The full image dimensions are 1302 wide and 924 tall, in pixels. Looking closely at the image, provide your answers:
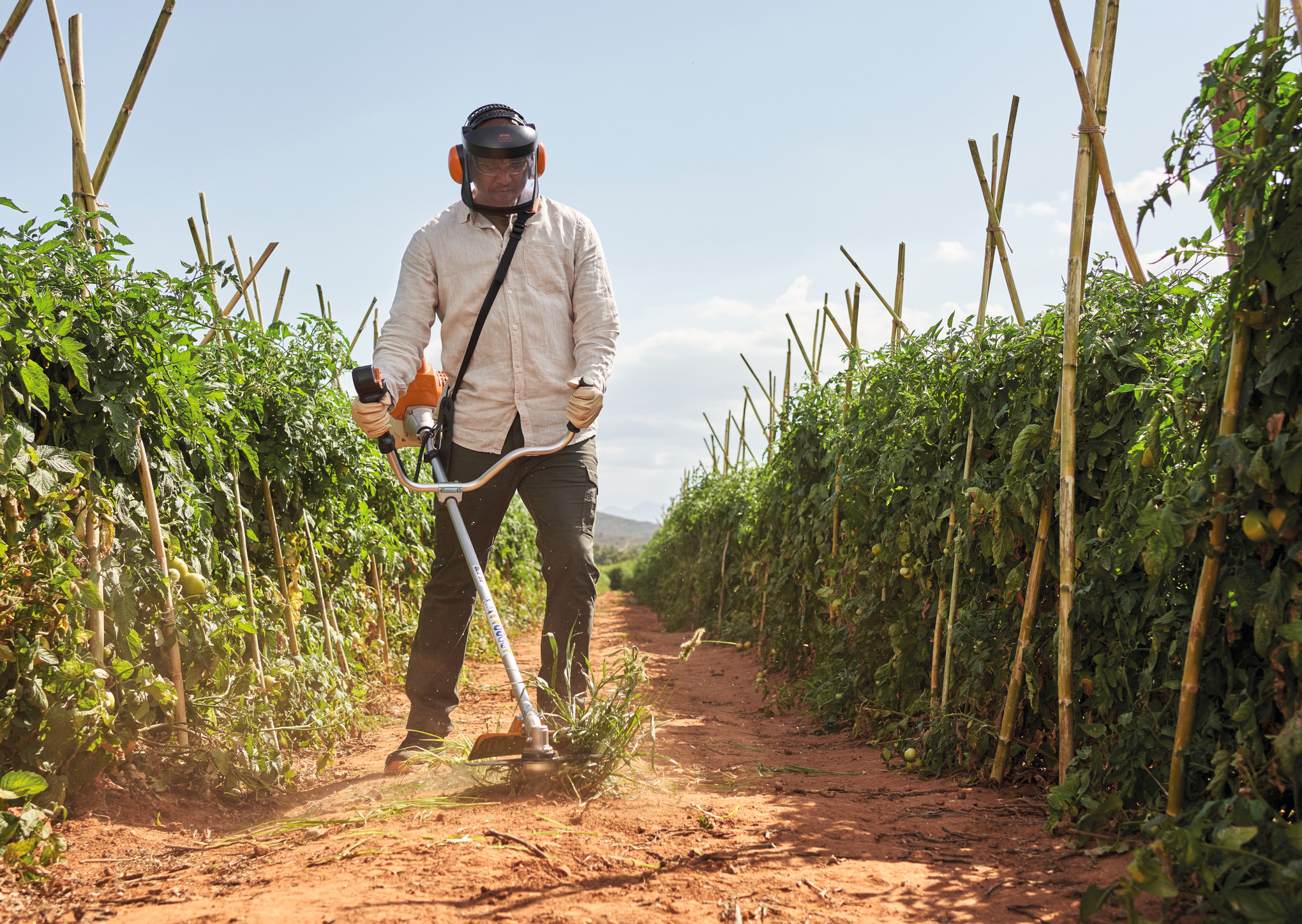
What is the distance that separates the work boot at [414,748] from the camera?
323 cm

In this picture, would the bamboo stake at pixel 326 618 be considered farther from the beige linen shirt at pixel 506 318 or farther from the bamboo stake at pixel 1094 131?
the bamboo stake at pixel 1094 131

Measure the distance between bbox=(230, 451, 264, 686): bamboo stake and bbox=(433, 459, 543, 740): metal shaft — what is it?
99 centimetres

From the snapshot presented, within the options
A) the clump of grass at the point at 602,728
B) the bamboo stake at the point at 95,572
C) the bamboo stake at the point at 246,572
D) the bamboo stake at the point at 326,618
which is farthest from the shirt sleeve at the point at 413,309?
the bamboo stake at the point at 326,618

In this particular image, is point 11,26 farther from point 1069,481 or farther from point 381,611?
point 381,611

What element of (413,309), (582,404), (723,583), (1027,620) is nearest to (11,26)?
(413,309)

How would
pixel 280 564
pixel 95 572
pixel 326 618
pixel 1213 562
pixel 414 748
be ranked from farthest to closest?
1. pixel 326 618
2. pixel 280 564
3. pixel 414 748
4. pixel 95 572
5. pixel 1213 562

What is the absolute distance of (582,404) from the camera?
3230mm

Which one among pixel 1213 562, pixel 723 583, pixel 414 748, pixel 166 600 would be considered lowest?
pixel 414 748

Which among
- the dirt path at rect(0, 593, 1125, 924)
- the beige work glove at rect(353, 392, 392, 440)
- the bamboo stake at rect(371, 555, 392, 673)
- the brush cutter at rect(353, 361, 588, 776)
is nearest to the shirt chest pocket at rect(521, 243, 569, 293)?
the brush cutter at rect(353, 361, 588, 776)

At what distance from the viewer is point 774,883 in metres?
2.14

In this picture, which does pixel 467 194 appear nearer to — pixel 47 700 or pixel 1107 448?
pixel 47 700

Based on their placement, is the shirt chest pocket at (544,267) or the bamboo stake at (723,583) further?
the bamboo stake at (723,583)

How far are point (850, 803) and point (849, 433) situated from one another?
2.60 meters

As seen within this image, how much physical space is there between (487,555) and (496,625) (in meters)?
0.68
